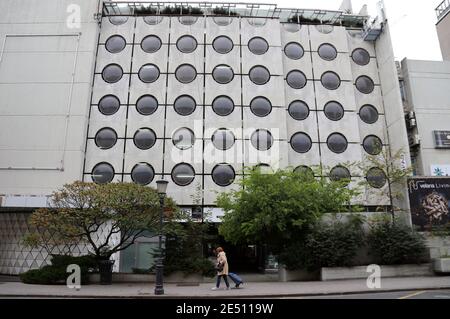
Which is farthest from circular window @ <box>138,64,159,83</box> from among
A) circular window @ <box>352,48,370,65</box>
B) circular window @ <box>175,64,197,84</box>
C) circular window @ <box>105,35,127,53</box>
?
circular window @ <box>352,48,370,65</box>

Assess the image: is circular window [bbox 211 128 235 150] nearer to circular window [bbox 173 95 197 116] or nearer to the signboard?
circular window [bbox 173 95 197 116]

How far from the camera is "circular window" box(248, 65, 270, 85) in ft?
94.4

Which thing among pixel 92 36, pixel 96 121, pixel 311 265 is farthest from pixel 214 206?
pixel 92 36

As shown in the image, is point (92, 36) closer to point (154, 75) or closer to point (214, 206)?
point (154, 75)

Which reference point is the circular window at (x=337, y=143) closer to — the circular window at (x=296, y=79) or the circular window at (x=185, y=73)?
the circular window at (x=296, y=79)

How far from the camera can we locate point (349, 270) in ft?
60.2

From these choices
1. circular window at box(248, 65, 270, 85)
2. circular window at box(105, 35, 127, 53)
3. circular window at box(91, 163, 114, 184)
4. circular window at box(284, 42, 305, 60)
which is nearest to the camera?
circular window at box(91, 163, 114, 184)

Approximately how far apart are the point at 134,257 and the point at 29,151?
10.7 metres

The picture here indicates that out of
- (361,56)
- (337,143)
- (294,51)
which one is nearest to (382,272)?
(337,143)

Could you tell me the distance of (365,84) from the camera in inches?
1202

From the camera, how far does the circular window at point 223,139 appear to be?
89.6 ft

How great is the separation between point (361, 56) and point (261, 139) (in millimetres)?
11943

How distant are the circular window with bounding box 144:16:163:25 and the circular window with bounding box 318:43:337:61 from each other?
43.7 ft

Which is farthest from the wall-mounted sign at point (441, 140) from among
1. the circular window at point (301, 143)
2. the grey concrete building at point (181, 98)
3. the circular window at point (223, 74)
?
the circular window at point (223, 74)
